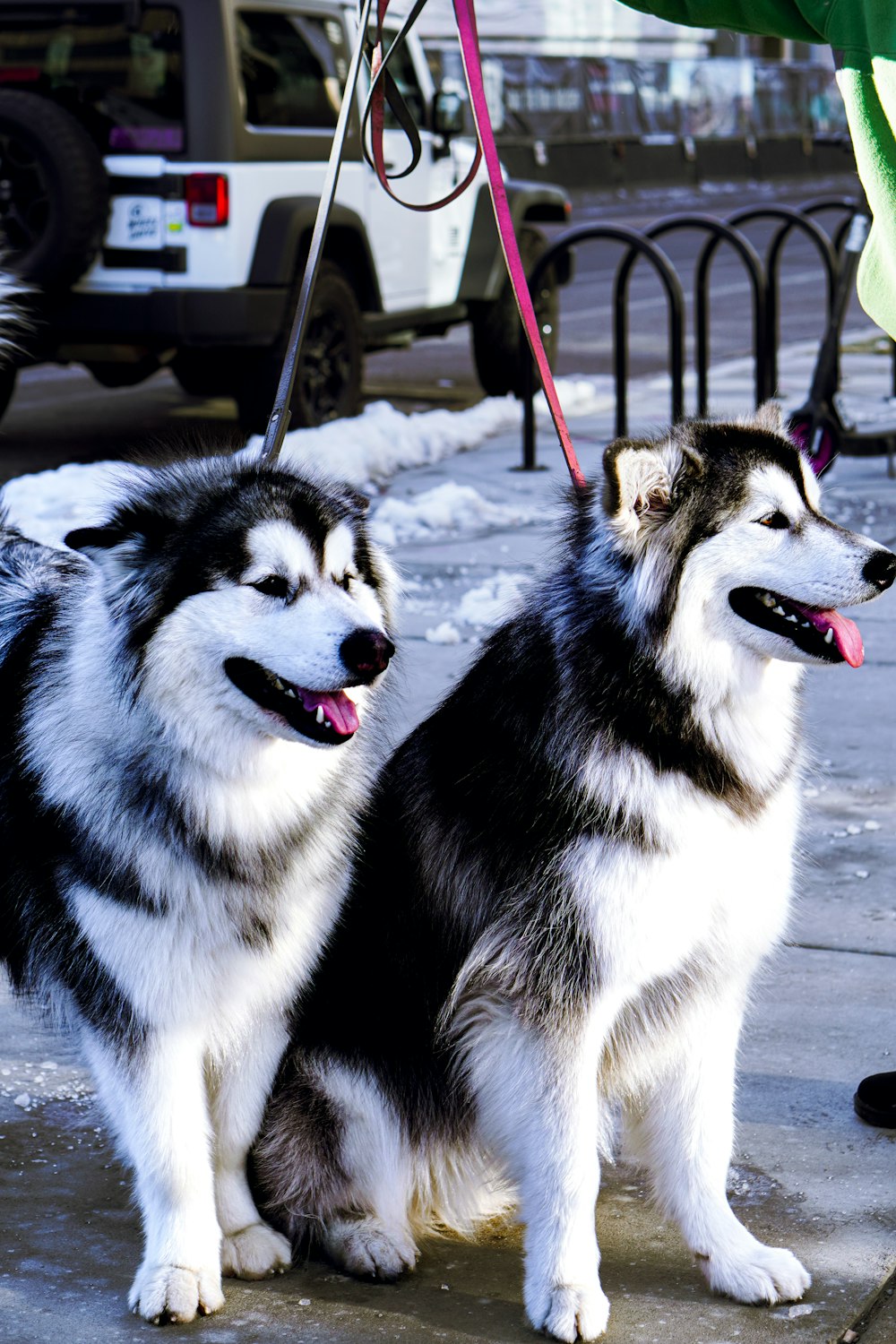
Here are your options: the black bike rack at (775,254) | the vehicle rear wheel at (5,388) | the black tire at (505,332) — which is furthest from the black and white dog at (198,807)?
the black tire at (505,332)

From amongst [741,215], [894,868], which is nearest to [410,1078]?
[894,868]

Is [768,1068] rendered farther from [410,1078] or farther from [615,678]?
[615,678]

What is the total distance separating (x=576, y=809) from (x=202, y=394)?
9477 millimetres

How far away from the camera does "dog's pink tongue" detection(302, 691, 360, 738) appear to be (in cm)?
277

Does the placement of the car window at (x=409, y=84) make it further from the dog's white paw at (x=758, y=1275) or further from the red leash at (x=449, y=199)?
the dog's white paw at (x=758, y=1275)

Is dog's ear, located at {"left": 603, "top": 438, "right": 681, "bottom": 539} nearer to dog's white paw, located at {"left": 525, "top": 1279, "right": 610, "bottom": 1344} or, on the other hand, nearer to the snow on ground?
dog's white paw, located at {"left": 525, "top": 1279, "right": 610, "bottom": 1344}

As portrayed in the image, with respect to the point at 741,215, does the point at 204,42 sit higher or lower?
higher

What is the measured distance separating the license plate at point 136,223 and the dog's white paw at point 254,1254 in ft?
23.4

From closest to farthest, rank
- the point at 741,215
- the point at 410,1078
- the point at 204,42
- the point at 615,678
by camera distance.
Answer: the point at 615,678 < the point at 410,1078 < the point at 204,42 < the point at 741,215

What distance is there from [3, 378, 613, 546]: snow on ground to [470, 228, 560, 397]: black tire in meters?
0.44

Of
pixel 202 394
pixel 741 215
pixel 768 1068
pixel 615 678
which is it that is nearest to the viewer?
pixel 615 678

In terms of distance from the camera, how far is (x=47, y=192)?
350 inches

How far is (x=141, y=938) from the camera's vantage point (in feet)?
9.27

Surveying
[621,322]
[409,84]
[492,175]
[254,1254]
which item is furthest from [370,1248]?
[409,84]
